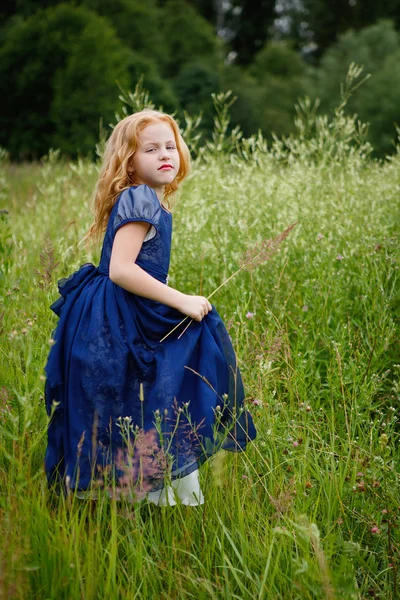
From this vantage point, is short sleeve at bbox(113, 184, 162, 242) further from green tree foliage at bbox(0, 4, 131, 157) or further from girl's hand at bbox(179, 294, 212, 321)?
green tree foliage at bbox(0, 4, 131, 157)

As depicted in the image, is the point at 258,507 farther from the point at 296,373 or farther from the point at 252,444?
the point at 296,373

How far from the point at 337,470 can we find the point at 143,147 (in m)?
1.28

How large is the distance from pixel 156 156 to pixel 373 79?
2095 cm

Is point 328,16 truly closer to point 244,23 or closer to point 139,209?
point 244,23

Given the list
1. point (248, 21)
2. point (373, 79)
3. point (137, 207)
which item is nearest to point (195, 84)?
point (373, 79)

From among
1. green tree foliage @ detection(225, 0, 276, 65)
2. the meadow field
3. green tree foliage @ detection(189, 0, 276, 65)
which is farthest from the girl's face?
green tree foliage @ detection(225, 0, 276, 65)

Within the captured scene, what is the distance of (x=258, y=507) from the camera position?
6.02 feet

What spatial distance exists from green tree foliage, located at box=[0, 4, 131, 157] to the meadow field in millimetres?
11448

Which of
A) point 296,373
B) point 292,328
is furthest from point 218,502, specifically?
point 292,328

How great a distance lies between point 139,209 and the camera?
1.93 meters

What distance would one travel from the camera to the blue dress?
1.82 m

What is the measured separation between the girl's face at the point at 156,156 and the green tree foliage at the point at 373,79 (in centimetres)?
1663

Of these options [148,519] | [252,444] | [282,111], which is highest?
[282,111]

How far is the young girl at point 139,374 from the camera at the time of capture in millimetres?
1821
